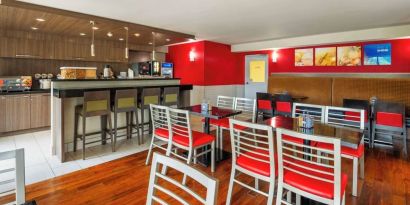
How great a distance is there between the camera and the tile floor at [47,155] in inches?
121

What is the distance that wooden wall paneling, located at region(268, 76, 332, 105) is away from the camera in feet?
19.5

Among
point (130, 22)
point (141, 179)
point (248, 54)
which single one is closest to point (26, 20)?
point (130, 22)

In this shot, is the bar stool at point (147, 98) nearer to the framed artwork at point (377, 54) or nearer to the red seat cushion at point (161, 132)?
the red seat cushion at point (161, 132)

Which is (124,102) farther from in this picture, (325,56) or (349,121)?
(325,56)

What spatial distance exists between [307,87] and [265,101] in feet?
6.01

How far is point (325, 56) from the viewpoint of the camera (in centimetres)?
618

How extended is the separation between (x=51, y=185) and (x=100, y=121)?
157 centimetres

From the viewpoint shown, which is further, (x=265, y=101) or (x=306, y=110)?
(x=265, y=101)

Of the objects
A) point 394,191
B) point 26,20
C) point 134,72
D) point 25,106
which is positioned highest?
point 26,20

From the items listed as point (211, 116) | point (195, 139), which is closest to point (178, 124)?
point (195, 139)

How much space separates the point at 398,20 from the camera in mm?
4297

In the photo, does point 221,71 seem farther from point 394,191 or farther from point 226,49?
point 394,191

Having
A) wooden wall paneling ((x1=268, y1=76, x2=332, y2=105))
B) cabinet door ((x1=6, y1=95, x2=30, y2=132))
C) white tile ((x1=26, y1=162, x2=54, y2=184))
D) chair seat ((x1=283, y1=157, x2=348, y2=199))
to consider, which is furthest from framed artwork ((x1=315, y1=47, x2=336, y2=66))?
cabinet door ((x1=6, y1=95, x2=30, y2=132))

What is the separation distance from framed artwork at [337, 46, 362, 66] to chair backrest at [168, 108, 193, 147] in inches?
191
